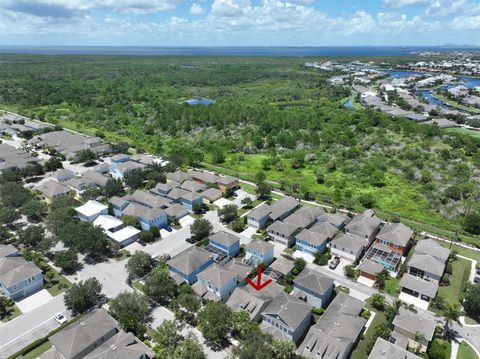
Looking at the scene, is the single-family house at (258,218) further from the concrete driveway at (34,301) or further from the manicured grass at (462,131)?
the manicured grass at (462,131)

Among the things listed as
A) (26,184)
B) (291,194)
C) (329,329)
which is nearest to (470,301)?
(329,329)

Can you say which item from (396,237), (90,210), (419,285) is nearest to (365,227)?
(396,237)

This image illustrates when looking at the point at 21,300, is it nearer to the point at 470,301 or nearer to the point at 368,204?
the point at 470,301

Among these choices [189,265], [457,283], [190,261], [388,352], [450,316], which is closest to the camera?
[388,352]

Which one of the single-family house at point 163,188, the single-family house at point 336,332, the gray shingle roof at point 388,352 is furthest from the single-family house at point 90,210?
the gray shingle roof at point 388,352

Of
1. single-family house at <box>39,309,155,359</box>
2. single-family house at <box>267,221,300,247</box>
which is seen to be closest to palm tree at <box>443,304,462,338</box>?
single-family house at <box>267,221,300,247</box>

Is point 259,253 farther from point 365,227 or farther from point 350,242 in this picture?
point 365,227
